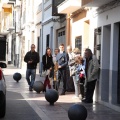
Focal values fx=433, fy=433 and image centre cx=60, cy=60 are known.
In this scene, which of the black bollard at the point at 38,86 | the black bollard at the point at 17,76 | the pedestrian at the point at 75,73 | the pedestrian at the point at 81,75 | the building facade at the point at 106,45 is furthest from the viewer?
the black bollard at the point at 17,76

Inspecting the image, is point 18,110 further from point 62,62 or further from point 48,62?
point 48,62

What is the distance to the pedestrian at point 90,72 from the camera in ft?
44.2

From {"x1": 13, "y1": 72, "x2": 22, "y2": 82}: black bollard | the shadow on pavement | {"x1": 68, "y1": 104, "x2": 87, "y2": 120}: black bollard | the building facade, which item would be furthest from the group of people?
{"x1": 13, "y1": 72, "x2": 22, "y2": 82}: black bollard

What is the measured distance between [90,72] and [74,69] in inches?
49.9

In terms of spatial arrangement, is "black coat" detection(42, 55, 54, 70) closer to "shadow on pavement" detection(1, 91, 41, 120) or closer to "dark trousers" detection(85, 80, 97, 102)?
"shadow on pavement" detection(1, 91, 41, 120)

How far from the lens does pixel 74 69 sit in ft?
48.3

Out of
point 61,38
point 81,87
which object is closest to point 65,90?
point 81,87

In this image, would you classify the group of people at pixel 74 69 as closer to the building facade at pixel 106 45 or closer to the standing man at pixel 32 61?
the standing man at pixel 32 61

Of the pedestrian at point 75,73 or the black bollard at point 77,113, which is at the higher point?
the pedestrian at point 75,73

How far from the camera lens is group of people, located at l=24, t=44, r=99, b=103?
13562mm

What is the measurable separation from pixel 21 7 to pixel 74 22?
24.0 m

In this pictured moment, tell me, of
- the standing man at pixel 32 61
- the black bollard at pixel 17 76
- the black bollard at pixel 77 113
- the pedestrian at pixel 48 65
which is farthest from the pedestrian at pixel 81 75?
the black bollard at pixel 17 76

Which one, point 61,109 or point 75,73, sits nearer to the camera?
point 61,109

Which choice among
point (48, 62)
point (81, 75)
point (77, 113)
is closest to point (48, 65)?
point (48, 62)
